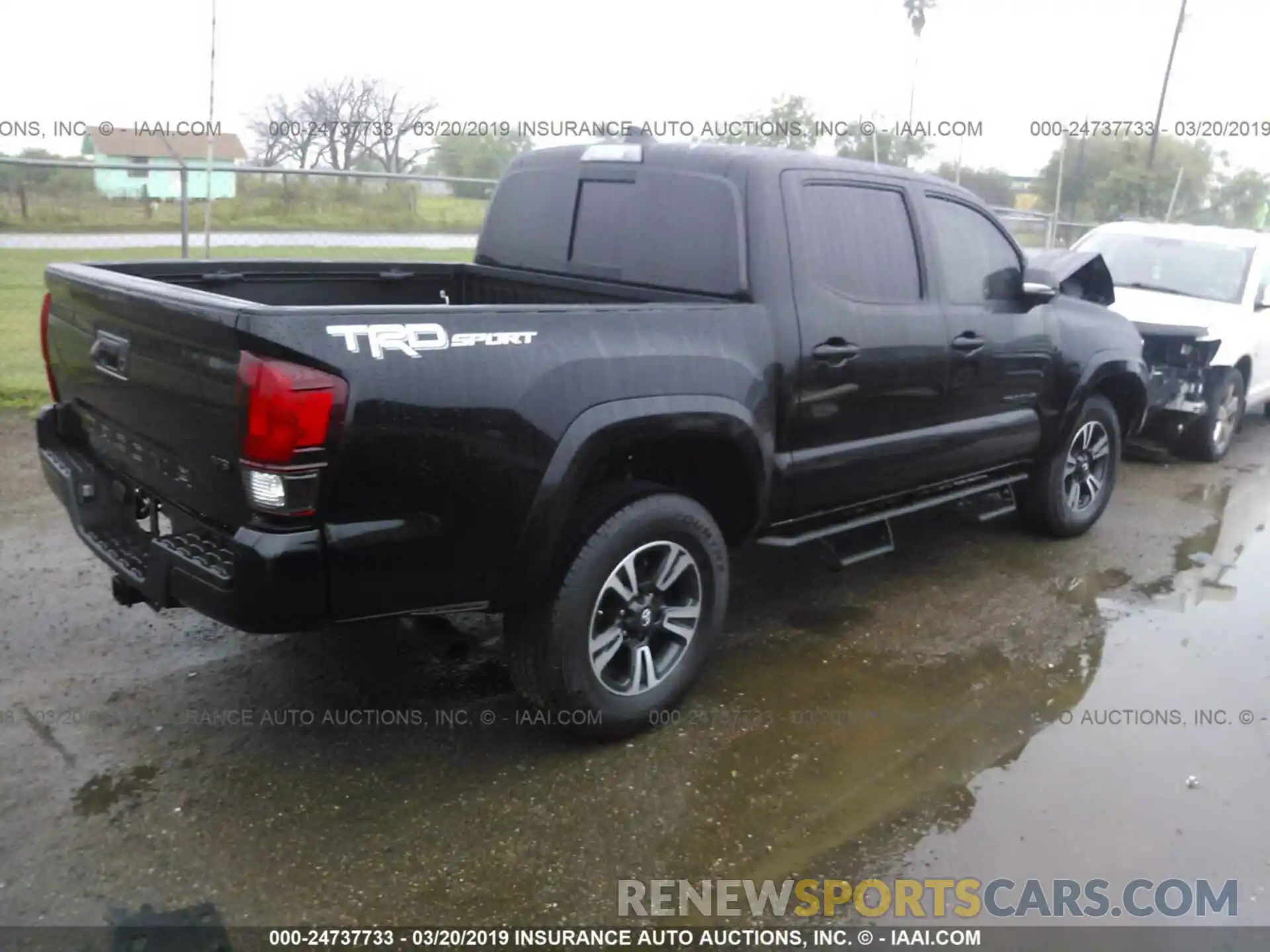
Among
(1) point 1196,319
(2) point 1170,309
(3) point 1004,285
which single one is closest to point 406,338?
(3) point 1004,285

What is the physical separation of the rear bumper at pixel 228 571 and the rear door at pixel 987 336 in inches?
122

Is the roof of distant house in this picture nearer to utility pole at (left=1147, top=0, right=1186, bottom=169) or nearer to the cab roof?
the cab roof

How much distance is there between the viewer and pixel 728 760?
3650 mm

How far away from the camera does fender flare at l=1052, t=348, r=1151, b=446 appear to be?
18.8ft

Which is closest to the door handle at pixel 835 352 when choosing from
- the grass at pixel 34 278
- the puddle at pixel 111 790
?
the puddle at pixel 111 790

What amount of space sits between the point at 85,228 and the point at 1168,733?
13.3 metres

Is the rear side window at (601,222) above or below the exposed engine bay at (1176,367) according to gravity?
above

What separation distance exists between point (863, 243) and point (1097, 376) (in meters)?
2.19

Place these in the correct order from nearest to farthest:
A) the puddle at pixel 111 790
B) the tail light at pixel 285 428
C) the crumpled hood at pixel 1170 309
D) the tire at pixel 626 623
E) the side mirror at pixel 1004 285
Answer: the tail light at pixel 285 428, the puddle at pixel 111 790, the tire at pixel 626 623, the side mirror at pixel 1004 285, the crumpled hood at pixel 1170 309

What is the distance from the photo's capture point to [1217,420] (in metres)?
8.28

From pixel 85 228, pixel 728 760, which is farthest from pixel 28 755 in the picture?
pixel 85 228

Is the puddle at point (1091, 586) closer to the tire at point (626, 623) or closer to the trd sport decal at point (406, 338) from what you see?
the tire at point (626, 623)

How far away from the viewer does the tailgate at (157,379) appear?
2.85 m

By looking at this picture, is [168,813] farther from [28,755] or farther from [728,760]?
[728,760]
